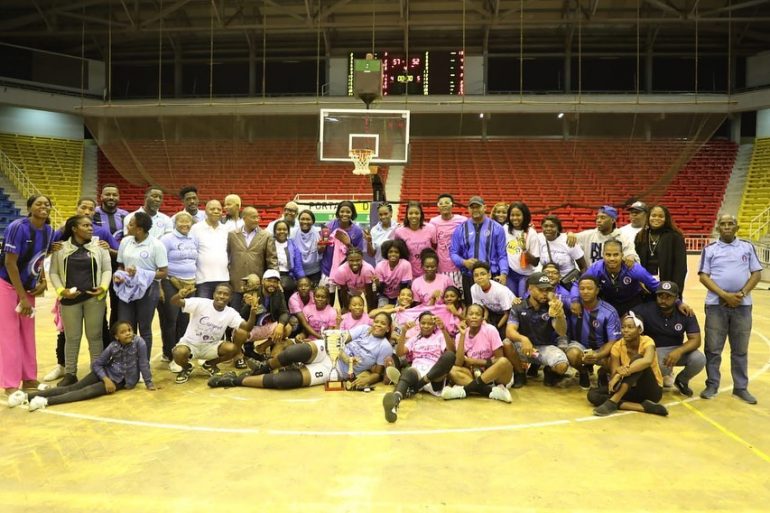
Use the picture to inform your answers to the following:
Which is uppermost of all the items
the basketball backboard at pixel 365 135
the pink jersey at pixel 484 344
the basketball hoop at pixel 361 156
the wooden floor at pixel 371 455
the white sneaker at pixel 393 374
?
the basketball backboard at pixel 365 135

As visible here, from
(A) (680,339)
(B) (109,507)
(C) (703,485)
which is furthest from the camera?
(A) (680,339)

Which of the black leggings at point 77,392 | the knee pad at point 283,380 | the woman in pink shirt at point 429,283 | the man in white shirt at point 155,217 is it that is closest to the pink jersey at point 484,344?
the woman in pink shirt at point 429,283

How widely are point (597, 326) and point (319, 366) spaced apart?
2.84m

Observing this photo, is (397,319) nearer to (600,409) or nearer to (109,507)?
(600,409)

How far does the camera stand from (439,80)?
22.1 metres

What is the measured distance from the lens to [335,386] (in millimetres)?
5805

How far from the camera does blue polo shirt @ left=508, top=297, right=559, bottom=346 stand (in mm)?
5953

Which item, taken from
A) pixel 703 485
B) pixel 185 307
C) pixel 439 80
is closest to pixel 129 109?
pixel 439 80

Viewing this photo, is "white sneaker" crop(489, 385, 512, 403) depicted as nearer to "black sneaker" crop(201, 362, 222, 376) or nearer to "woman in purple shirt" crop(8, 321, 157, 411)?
"black sneaker" crop(201, 362, 222, 376)

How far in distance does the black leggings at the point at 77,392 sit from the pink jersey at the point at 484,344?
11.4 ft

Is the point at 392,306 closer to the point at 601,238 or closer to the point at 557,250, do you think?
the point at 557,250

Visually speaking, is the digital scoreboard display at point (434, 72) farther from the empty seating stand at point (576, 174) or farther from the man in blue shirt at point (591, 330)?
the man in blue shirt at point (591, 330)

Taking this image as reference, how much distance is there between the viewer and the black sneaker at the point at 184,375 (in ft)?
19.7

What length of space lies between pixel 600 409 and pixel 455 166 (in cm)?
1750
